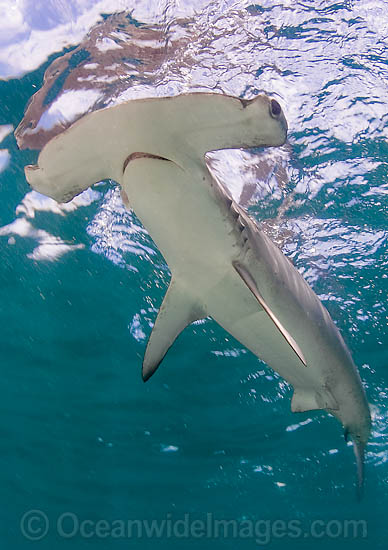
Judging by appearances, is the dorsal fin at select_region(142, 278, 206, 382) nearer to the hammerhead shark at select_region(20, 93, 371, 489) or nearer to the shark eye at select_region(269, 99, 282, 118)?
the hammerhead shark at select_region(20, 93, 371, 489)

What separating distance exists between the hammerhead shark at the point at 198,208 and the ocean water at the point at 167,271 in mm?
2559

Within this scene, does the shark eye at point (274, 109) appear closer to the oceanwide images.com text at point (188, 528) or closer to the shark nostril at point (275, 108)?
the shark nostril at point (275, 108)

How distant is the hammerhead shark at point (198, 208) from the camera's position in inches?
97.0

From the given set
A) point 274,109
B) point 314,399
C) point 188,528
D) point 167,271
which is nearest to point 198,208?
point 274,109

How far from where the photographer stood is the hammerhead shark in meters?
2.46

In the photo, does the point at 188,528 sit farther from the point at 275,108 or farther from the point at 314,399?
the point at 275,108

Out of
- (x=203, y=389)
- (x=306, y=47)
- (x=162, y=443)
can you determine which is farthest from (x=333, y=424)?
(x=306, y=47)

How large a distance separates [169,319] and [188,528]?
83.0 ft

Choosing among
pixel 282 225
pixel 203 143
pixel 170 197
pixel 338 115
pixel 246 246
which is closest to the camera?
pixel 203 143

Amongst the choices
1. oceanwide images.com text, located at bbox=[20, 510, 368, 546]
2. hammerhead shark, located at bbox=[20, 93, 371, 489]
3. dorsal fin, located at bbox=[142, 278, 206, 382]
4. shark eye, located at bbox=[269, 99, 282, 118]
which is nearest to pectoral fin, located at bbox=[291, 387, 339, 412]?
hammerhead shark, located at bbox=[20, 93, 371, 489]

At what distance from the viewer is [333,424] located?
1315cm

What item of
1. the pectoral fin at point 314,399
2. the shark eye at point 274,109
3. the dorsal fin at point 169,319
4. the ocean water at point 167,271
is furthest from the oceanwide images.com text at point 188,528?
the shark eye at point 274,109

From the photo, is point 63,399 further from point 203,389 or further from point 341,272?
point 341,272

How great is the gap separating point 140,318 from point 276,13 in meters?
6.97
